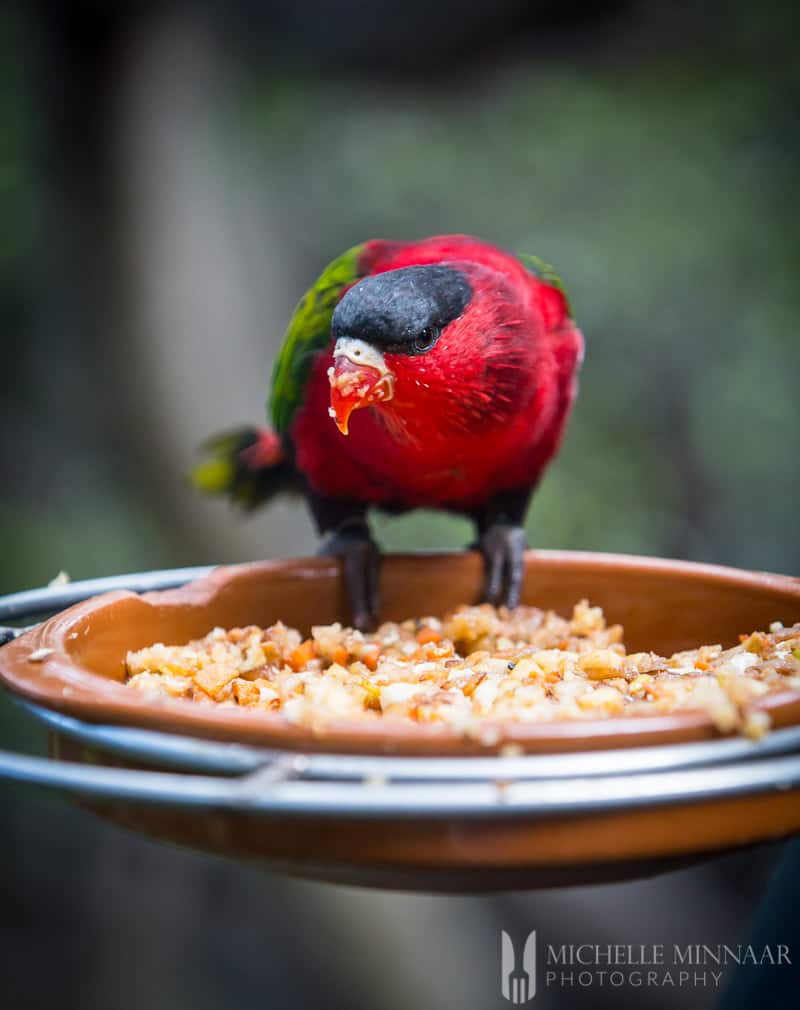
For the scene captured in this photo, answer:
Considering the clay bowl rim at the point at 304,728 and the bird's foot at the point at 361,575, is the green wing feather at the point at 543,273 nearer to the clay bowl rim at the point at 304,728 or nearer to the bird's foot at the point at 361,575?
the bird's foot at the point at 361,575

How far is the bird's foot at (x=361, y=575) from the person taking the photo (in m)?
1.38

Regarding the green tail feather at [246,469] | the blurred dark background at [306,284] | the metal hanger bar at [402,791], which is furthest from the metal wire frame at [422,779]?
the blurred dark background at [306,284]

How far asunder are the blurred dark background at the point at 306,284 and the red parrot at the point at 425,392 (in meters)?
1.17

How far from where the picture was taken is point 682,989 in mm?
2643

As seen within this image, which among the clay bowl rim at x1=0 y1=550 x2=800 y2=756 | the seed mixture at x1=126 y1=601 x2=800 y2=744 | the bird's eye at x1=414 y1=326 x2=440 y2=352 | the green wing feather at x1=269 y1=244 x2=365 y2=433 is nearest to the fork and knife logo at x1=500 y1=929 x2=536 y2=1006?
the seed mixture at x1=126 y1=601 x2=800 y2=744

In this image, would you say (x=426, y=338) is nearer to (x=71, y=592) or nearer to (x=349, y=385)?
(x=349, y=385)

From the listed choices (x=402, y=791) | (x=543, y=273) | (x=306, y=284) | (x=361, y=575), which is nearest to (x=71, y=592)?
(x=361, y=575)

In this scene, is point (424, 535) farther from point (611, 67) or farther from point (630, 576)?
point (630, 576)

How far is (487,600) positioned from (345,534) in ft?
0.90

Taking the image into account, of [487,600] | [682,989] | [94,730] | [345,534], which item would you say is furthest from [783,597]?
[682,989]

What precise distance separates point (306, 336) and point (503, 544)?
47 centimetres

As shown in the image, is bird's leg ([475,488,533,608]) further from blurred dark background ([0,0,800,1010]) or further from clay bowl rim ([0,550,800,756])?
blurred dark background ([0,0,800,1010])

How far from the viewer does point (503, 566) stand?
57.4 inches

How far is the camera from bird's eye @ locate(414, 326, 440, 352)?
1.29m
